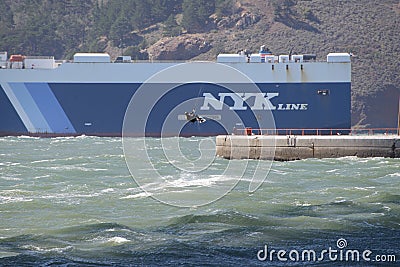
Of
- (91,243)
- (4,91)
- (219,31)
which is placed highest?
(219,31)

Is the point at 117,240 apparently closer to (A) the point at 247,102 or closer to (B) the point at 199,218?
(B) the point at 199,218

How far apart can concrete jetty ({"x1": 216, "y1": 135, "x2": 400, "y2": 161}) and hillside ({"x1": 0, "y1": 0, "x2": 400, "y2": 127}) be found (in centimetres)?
4264

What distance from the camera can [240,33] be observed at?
89.0 metres

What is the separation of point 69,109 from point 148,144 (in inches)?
352

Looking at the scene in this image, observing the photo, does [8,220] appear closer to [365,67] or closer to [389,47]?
[365,67]

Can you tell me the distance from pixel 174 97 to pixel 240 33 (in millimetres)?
39697

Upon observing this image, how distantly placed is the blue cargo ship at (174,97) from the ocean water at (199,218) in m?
21.0

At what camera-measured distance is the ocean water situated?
48.0 ft

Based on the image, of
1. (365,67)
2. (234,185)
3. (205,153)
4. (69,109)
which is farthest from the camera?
(365,67)

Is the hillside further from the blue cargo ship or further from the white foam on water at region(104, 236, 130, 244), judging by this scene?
the white foam on water at region(104, 236, 130, 244)

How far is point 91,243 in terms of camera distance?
15.6m

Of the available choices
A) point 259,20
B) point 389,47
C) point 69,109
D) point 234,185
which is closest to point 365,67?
point 389,47

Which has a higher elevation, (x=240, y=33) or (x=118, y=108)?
(x=240, y=33)

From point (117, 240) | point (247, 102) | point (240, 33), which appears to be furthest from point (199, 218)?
point (240, 33)
